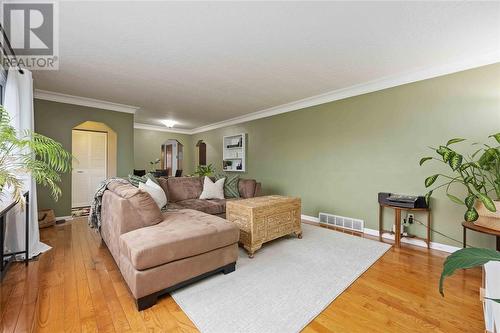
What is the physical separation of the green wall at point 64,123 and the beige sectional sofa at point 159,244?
94.8 inches

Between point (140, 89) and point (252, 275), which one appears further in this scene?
point (140, 89)

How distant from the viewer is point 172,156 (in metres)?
8.44

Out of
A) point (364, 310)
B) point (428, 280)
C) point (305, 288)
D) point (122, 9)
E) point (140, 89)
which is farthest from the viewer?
point (140, 89)

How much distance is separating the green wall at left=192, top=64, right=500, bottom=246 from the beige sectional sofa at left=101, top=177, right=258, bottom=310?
245 centimetres

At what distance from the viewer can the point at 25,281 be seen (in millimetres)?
2057

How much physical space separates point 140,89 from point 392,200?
4.23 metres

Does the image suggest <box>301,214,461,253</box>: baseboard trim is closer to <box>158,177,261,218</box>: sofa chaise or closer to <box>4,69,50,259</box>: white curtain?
<box>158,177,261,218</box>: sofa chaise

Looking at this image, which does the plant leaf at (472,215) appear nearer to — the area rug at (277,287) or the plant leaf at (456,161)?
the plant leaf at (456,161)

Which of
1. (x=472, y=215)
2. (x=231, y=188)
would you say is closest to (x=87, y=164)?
(x=231, y=188)

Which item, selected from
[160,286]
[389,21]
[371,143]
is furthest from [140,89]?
[371,143]

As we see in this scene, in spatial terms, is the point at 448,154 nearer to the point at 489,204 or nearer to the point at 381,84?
the point at 489,204

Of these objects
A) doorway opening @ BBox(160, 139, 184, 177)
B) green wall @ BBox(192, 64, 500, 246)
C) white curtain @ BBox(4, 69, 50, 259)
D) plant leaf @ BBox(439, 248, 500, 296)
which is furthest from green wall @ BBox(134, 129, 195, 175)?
plant leaf @ BBox(439, 248, 500, 296)

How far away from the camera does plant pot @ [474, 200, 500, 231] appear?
2.04 metres

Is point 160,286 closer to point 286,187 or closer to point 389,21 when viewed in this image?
point 389,21
